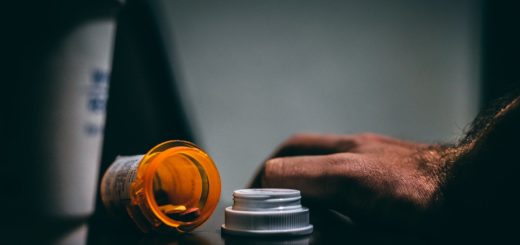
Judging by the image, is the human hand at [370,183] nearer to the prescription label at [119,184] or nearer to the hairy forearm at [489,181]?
the hairy forearm at [489,181]

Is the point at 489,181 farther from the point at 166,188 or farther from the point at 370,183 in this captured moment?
the point at 166,188

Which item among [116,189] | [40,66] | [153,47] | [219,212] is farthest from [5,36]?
[153,47]

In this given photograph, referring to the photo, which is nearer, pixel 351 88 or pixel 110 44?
pixel 110 44

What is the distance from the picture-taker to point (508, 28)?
54.8 inches

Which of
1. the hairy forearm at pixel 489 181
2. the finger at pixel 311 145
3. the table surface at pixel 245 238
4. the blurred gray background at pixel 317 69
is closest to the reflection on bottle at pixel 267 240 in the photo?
the table surface at pixel 245 238

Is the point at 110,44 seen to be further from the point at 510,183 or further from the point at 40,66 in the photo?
the point at 510,183

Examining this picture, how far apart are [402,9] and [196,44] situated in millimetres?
550

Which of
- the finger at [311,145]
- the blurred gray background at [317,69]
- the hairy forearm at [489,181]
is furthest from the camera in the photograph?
the blurred gray background at [317,69]

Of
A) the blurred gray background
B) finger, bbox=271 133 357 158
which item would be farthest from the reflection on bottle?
the blurred gray background

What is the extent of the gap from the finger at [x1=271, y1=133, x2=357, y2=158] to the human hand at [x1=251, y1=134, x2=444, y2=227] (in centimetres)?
13

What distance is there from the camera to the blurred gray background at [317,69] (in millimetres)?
1277

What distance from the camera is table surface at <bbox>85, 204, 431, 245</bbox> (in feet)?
1.19

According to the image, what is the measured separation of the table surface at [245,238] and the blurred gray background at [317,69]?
0.81m

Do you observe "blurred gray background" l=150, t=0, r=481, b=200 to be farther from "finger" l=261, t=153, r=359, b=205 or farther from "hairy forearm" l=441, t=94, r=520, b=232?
"hairy forearm" l=441, t=94, r=520, b=232
